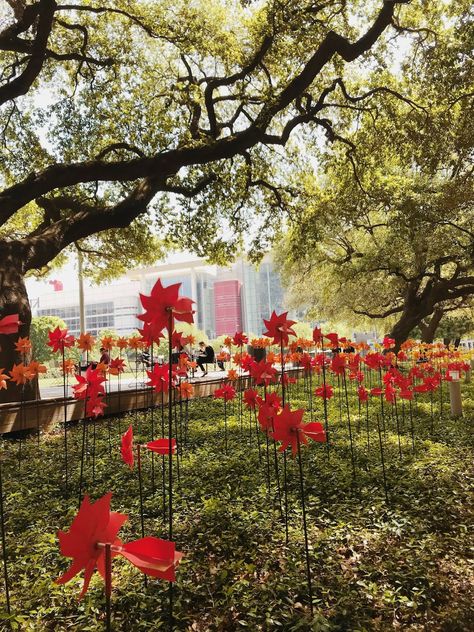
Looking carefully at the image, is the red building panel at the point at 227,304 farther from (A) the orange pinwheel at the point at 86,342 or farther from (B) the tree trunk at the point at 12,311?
(A) the orange pinwheel at the point at 86,342

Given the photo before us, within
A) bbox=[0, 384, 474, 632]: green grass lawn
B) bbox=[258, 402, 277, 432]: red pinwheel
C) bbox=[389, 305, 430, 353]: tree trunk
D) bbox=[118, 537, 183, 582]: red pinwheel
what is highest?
bbox=[389, 305, 430, 353]: tree trunk

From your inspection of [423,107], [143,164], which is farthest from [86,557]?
[423,107]

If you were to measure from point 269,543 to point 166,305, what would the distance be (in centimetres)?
219

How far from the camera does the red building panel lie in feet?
289

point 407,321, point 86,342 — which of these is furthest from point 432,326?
point 86,342

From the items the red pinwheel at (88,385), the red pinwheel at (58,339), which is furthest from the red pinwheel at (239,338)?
the red pinwheel at (88,385)

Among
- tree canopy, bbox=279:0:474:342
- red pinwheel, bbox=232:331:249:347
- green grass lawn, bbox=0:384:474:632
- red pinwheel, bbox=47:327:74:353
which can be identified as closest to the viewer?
green grass lawn, bbox=0:384:474:632

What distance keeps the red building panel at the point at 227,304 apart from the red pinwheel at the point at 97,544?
3392 inches

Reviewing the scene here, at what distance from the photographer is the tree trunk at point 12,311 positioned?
290 inches

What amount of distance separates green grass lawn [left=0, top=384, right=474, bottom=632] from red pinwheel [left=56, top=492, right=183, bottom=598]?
1.55 metres

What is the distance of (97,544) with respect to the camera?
1.09 meters

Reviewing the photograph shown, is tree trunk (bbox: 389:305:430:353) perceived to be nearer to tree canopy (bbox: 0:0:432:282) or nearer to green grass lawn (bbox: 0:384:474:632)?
tree canopy (bbox: 0:0:432:282)

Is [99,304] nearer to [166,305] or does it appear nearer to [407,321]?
[407,321]

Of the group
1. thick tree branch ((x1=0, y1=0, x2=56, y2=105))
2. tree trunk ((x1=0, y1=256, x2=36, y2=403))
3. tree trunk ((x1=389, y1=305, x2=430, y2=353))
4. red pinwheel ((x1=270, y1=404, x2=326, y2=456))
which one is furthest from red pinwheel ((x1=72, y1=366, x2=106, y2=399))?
tree trunk ((x1=389, y1=305, x2=430, y2=353))
